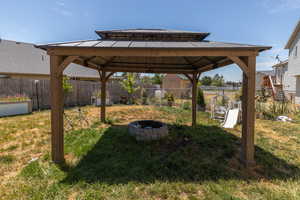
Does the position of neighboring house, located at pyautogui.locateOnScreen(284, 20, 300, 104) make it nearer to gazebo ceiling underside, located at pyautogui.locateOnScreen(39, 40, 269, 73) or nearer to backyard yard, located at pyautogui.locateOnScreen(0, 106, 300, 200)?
backyard yard, located at pyautogui.locateOnScreen(0, 106, 300, 200)

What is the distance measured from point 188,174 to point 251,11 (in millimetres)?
6772

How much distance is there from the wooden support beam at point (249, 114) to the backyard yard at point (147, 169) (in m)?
0.27

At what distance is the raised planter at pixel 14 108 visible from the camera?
298 inches

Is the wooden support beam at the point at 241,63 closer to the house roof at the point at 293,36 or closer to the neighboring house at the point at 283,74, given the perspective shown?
the house roof at the point at 293,36

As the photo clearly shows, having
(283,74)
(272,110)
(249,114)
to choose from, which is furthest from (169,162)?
(283,74)

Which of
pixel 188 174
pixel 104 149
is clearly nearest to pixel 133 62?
pixel 104 149

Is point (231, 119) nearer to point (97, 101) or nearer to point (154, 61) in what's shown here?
point (154, 61)

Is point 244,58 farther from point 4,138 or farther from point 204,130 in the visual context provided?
point 4,138

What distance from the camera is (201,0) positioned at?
6.30 meters

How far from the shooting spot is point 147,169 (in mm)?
3031

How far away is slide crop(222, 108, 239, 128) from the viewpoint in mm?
6308

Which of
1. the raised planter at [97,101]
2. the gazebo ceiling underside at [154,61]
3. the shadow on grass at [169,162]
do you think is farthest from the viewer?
the raised planter at [97,101]

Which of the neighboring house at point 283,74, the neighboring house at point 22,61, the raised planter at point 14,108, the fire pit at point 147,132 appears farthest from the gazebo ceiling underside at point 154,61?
the neighboring house at point 283,74

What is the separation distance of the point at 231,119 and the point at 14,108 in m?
10.8
